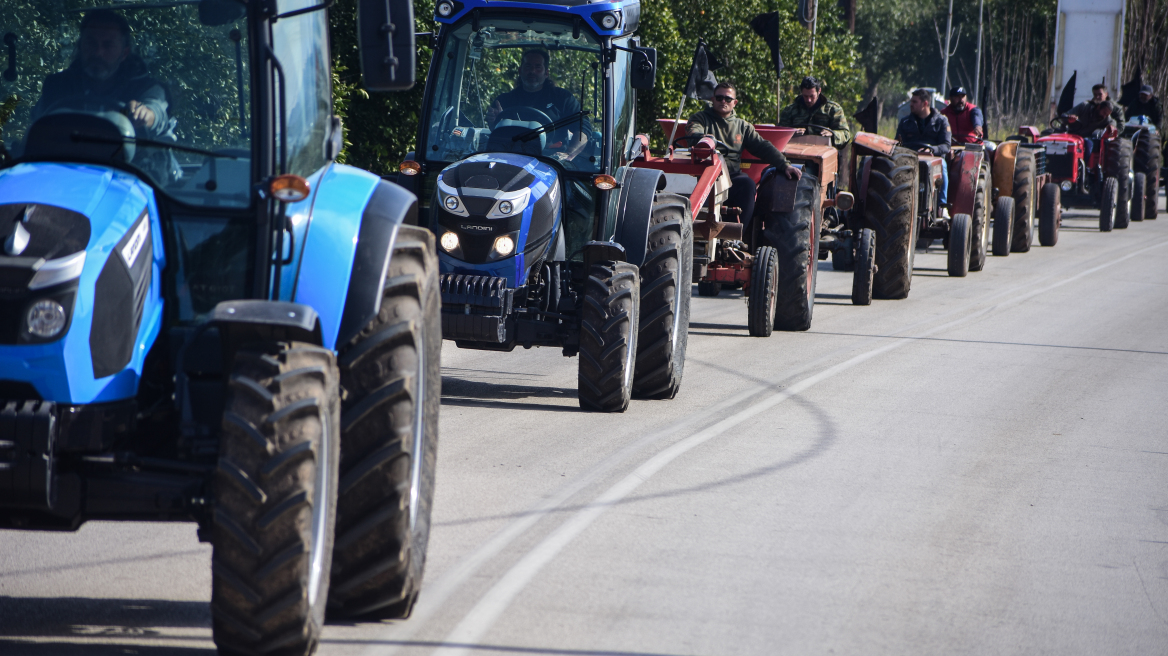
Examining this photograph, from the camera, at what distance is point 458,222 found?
26.9ft

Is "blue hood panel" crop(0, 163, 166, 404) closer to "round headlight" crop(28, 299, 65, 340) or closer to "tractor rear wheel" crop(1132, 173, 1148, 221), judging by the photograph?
"round headlight" crop(28, 299, 65, 340)

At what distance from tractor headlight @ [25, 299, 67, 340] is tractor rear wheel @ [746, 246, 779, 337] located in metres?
8.16

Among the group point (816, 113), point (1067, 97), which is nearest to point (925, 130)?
point (816, 113)

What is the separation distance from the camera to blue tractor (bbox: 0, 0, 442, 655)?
12.7 ft

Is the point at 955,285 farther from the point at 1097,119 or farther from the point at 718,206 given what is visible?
the point at 1097,119

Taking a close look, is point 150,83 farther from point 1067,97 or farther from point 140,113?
point 1067,97

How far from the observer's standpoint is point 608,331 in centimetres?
813

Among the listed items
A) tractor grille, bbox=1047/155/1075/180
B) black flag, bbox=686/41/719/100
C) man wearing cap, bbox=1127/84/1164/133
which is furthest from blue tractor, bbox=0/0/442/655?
man wearing cap, bbox=1127/84/1164/133

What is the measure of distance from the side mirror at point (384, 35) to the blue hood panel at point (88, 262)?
840mm

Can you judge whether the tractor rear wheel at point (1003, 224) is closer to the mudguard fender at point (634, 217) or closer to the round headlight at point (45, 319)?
the mudguard fender at point (634, 217)

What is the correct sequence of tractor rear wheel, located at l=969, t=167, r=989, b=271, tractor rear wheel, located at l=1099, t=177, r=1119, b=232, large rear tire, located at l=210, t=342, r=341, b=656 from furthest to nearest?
tractor rear wheel, located at l=1099, t=177, r=1119, b=232 → tractor rear wheel, located at l=969, t=167, r=989, b=271 → large rear tire, located at l=210, t=342, r=341, b=656

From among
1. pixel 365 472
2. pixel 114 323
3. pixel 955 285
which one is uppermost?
pixel 114 323

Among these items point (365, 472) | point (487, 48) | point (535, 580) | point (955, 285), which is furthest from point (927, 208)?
point (365, 472)

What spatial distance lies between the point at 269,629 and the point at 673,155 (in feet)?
26.5
